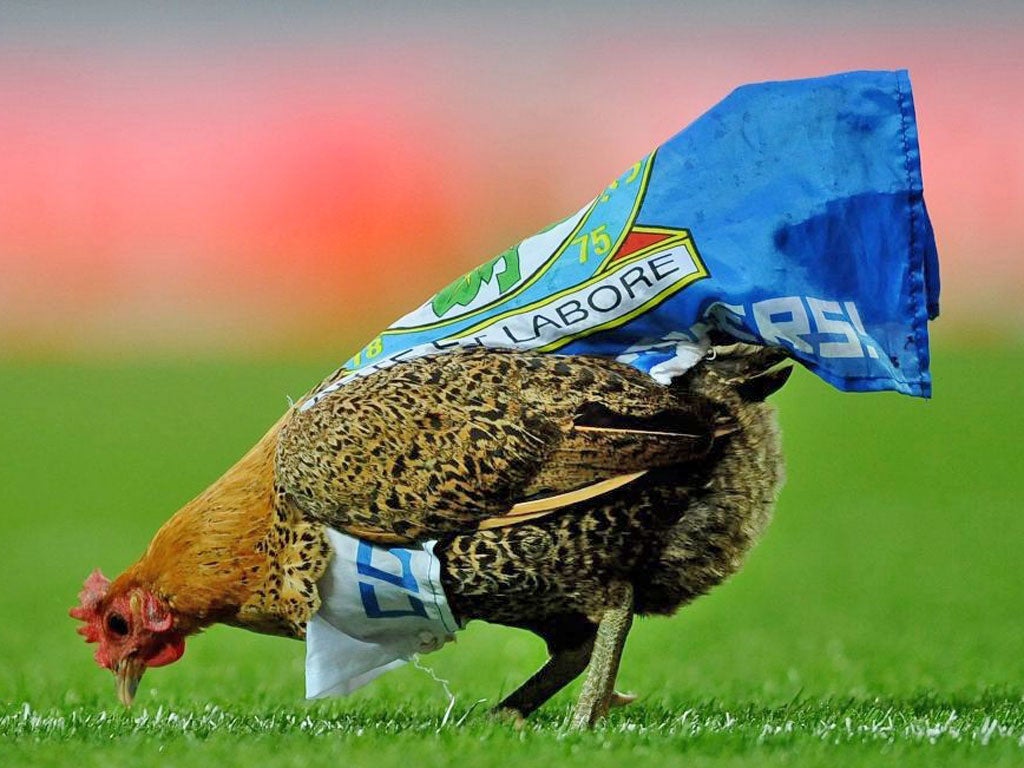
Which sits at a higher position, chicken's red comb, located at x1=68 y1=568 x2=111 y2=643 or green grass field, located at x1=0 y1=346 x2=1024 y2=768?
chicken's red comb, located at x1=68 y1=568 x2=111 y2=643

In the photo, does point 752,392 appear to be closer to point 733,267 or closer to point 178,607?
point 733,267

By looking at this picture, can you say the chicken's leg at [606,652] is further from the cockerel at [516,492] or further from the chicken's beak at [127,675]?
the chicken's beak at [127,675]

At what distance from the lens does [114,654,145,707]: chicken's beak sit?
20.9 feet

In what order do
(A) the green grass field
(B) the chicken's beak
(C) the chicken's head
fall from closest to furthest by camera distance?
(A) the green grass field < (C) the chicken's head < (B) the chicken's beak

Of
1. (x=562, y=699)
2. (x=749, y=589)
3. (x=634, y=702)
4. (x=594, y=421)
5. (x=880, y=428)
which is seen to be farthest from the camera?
(x=880, y=428)

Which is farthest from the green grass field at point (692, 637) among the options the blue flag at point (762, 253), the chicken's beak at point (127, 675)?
the blue flag at point (762, 253)

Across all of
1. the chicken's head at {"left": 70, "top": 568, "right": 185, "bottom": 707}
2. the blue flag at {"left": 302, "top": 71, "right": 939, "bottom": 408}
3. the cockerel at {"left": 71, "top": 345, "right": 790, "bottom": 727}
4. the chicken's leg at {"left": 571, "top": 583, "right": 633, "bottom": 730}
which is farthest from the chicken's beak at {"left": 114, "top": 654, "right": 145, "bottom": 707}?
the chicken's leg at {"left": 571, "top": 583, "right": 633, "bottom": 730}

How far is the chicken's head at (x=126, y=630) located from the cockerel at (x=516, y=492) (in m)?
0.15

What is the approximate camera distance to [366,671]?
6035 mm

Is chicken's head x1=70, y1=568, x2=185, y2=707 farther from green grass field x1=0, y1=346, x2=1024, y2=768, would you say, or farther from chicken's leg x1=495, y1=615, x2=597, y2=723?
chicken's leg x1=495, y1=615, x2=597, y2=723

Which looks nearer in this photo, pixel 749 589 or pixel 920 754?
pixel 920 754

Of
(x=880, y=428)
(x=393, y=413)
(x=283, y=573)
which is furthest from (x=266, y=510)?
(x=880, y=428)

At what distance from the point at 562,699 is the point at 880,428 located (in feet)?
38.5

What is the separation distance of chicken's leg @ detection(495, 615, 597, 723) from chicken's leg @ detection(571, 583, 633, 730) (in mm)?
505
